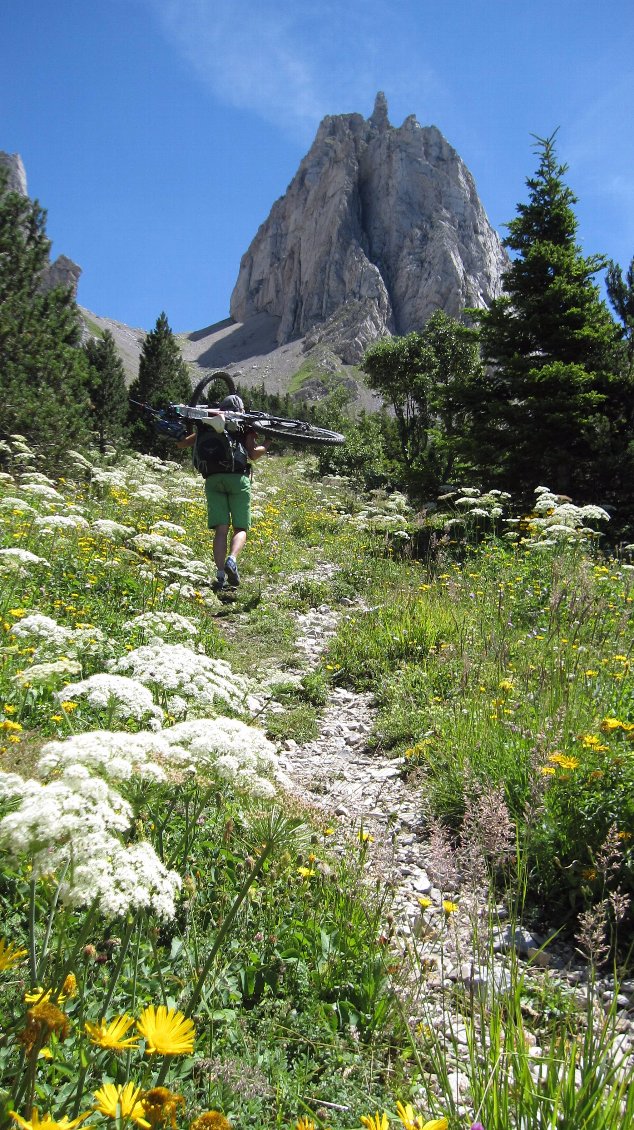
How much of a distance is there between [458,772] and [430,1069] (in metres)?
1.85

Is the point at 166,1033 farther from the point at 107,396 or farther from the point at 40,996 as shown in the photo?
the point at 107,396

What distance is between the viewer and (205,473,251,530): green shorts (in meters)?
8.68

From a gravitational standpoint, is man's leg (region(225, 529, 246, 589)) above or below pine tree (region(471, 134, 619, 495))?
below

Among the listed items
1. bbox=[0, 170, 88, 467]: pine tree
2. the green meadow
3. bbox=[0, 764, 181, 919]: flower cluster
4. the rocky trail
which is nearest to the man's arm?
the green meadow

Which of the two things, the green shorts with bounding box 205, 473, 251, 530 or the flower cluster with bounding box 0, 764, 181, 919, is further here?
the green shorts with bounding box 205, 473, 251, 530

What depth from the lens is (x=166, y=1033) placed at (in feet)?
4.54

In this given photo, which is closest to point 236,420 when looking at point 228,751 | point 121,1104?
point 228,751

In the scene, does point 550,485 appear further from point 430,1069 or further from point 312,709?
point 430,1069

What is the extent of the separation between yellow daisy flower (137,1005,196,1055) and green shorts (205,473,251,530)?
7.47 metres

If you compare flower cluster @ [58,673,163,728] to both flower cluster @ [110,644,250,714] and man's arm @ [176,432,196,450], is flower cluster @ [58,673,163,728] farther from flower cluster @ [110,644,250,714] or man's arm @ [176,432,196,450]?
man's arm @ [176,432,196,450]

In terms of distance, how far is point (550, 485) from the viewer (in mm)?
12922

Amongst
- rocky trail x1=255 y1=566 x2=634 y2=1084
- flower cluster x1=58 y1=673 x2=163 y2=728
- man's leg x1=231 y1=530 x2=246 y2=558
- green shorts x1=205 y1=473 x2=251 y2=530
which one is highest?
green shorts x1=205 y1=473 x2=251 y2=530

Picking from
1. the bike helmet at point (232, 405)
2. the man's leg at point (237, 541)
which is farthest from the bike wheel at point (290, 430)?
the man's leg at point (237, 541)

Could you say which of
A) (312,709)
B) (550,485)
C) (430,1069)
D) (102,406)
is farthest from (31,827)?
(102,406)
